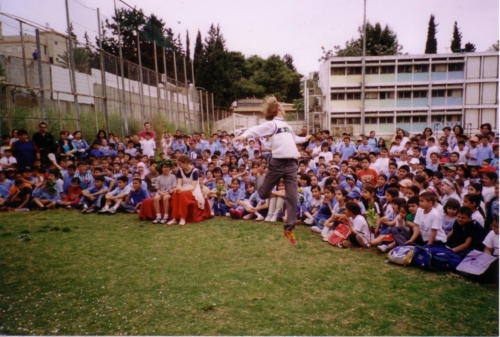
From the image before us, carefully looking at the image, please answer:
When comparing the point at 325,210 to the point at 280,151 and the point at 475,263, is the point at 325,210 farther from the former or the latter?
the point at 280,151

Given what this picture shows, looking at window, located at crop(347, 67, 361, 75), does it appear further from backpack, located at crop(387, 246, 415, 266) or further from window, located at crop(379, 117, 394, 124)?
backpack, located at crop(387, 246, 415, 266)

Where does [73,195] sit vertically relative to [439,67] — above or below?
below

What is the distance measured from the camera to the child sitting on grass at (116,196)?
8.86 m

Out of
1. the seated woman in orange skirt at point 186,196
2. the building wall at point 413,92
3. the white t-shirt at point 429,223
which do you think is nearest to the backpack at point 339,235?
the white t-shirt at point 429,223

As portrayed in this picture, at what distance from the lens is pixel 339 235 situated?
639 centimetres

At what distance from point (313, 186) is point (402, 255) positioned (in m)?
2.79

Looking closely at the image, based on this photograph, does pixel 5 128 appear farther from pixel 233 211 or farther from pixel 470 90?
pixel 470 90

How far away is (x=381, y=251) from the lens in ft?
19.4

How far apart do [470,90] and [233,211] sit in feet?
86.4

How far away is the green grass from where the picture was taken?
373 centimetres

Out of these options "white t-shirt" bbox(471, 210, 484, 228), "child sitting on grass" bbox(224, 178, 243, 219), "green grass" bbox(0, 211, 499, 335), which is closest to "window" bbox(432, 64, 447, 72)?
"child sitting on grass" bbox(224, 178, 243, 219)

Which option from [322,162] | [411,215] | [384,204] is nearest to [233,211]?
[322,162]

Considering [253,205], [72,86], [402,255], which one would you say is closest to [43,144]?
[72,86]

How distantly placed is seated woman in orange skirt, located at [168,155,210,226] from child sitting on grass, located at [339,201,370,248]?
11.6ft
